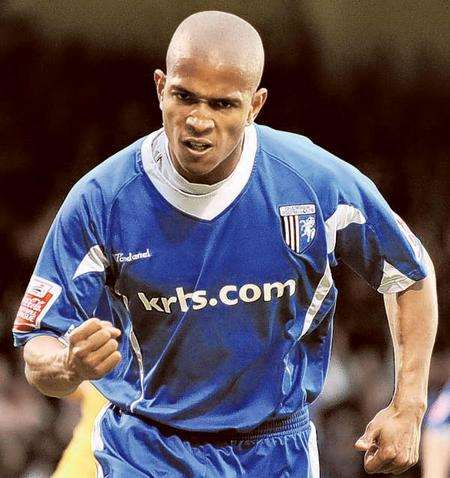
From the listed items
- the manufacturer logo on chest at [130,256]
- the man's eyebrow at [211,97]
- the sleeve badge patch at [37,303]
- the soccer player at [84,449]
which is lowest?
the soccer player at [84,449]

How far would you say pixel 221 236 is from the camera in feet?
10.8

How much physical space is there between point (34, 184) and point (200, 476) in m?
4.81

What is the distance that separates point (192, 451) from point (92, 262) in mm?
570

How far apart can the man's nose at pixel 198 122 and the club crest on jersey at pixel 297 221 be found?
1.18ft

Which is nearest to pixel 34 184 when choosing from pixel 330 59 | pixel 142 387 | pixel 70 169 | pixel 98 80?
pixel 70 169

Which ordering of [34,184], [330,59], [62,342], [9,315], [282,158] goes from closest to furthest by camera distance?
1. [62,342]
2. [282,158]
3. [9,315]
4. [34,184]
5. [330,59]

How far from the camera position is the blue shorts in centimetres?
336

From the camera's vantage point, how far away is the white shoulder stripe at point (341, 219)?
3322mm

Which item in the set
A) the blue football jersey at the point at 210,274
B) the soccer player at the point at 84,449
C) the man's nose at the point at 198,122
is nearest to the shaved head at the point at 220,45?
the man's nose at the point at 198,122

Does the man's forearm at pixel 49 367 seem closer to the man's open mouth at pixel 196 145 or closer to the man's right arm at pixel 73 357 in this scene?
the man's right arm at pixel 73 357

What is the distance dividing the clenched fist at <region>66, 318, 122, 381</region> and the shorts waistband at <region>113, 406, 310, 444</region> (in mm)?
637

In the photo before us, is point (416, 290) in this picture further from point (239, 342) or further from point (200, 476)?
point (200, 476)

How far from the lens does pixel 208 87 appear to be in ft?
10.0

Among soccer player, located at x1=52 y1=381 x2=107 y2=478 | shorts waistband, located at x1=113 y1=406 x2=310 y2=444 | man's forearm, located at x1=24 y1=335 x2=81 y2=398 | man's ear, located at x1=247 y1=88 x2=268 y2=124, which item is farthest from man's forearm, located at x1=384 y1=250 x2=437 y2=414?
soccer player, located at x1=52 y1=381 x2=107 y2=478
